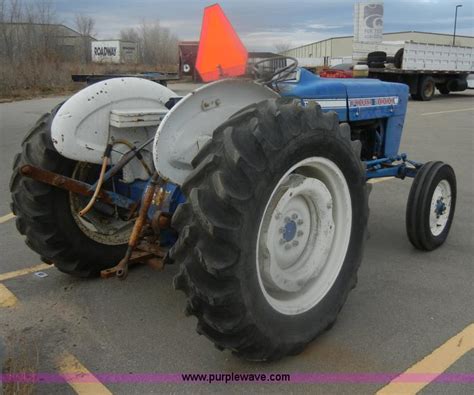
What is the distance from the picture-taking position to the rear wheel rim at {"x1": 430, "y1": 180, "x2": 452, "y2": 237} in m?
4.43

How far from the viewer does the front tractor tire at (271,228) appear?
2.26 metres

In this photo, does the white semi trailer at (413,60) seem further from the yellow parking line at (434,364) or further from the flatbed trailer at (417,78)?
the yellow parking line at (434,364)

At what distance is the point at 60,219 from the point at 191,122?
129 cm

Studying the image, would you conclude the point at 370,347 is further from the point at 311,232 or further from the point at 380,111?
the point at 380,111

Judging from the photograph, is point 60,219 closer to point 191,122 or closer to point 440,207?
point 191,122

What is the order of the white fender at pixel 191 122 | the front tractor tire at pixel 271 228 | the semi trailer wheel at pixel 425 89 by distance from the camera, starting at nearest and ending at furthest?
the front tractor tire at pixel 271 228 < the white fender at pixel 191 122 < the semi trailer wheel at pixel 425 89

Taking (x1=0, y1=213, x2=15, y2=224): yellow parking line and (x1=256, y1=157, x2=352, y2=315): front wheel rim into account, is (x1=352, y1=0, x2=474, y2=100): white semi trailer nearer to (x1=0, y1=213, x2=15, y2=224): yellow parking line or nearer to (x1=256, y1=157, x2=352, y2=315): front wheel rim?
(x1=0, y1=213, x2=15, y2=224): yellow parking line

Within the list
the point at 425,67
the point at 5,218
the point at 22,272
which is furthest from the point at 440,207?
the point at 425,67

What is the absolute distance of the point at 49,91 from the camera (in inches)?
997

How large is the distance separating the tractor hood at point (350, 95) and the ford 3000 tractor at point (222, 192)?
0.6 inches

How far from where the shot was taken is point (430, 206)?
14.0ft

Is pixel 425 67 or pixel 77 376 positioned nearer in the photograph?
pixel 77 376

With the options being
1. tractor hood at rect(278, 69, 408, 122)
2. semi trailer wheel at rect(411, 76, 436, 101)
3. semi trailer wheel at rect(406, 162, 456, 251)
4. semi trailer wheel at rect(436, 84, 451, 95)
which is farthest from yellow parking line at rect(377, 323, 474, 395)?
semi trailer wheel at rect(436, 84, 451, 95)

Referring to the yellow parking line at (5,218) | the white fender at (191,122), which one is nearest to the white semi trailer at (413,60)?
the yellow parking line at (5,218)
